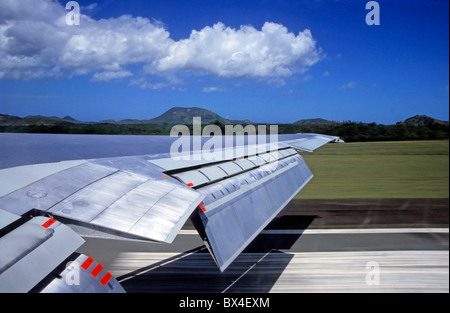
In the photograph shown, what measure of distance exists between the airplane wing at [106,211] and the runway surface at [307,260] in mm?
1659

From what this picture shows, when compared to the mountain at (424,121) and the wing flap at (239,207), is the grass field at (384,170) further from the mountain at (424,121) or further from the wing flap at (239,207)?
the wing flap at (239,207)

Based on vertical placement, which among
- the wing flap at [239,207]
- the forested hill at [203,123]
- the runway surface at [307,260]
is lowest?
the runway surface at [307,260]

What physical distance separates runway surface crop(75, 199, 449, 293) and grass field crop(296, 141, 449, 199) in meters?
0.40

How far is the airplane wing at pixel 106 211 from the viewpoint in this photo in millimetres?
1311

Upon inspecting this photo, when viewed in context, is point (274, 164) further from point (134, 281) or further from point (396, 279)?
point (134, 281)

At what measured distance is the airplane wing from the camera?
1.31 metres

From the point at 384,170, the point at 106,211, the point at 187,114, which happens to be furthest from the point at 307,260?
the point at 106,211

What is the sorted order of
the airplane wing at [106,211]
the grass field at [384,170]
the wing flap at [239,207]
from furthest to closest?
the grass field at [384,170] → the wing flap at [239,207] → the airplane wing at [106,211]

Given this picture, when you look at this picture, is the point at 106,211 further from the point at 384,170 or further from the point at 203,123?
the point at 384,170

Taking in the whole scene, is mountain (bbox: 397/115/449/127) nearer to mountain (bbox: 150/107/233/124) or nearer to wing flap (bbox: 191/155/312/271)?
wing flap (bbox: 191/155/312/271)

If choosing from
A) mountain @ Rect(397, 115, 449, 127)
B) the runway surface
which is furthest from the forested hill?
the runway surface

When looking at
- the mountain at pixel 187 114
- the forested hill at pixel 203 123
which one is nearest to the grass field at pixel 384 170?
the forested hill at pixel 203 123

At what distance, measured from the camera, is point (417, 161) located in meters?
3.55

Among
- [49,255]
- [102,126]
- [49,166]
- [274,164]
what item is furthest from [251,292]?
[102,126]
